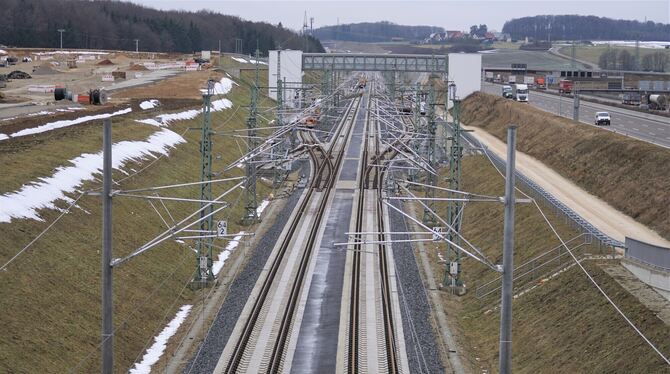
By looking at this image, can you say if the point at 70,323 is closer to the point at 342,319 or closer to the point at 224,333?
the point at 224,333

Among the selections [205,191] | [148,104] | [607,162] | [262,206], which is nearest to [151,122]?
[262,206]

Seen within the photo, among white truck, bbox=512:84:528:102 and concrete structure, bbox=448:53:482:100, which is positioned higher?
concrete structure, bbox=448:53:482:100

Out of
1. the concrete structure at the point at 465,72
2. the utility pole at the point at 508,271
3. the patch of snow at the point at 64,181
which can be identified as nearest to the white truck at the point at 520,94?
the concrete structure at the point at 465,72

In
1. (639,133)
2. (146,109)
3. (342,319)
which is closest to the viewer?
(342,319)

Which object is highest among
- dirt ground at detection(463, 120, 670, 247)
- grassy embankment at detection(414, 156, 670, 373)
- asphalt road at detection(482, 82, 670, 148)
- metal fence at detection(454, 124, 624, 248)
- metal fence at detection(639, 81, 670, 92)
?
metal fence at detection(639, 81, 670, 92)

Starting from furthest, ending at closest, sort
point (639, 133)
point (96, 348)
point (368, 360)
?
point (639, 133)
point (368, 360)
point (96, 348)

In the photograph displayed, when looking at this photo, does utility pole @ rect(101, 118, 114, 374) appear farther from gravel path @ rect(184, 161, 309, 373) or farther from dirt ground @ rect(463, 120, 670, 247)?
dirt ground @ rect(463, 120, 670, 247)

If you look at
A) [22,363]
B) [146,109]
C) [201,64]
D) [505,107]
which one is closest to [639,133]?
[505,107]

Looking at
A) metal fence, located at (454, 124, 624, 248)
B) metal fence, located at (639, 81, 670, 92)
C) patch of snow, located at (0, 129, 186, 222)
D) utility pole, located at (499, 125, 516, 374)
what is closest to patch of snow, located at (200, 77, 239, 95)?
patch of snow, located at (0, 129, 186, 222)
